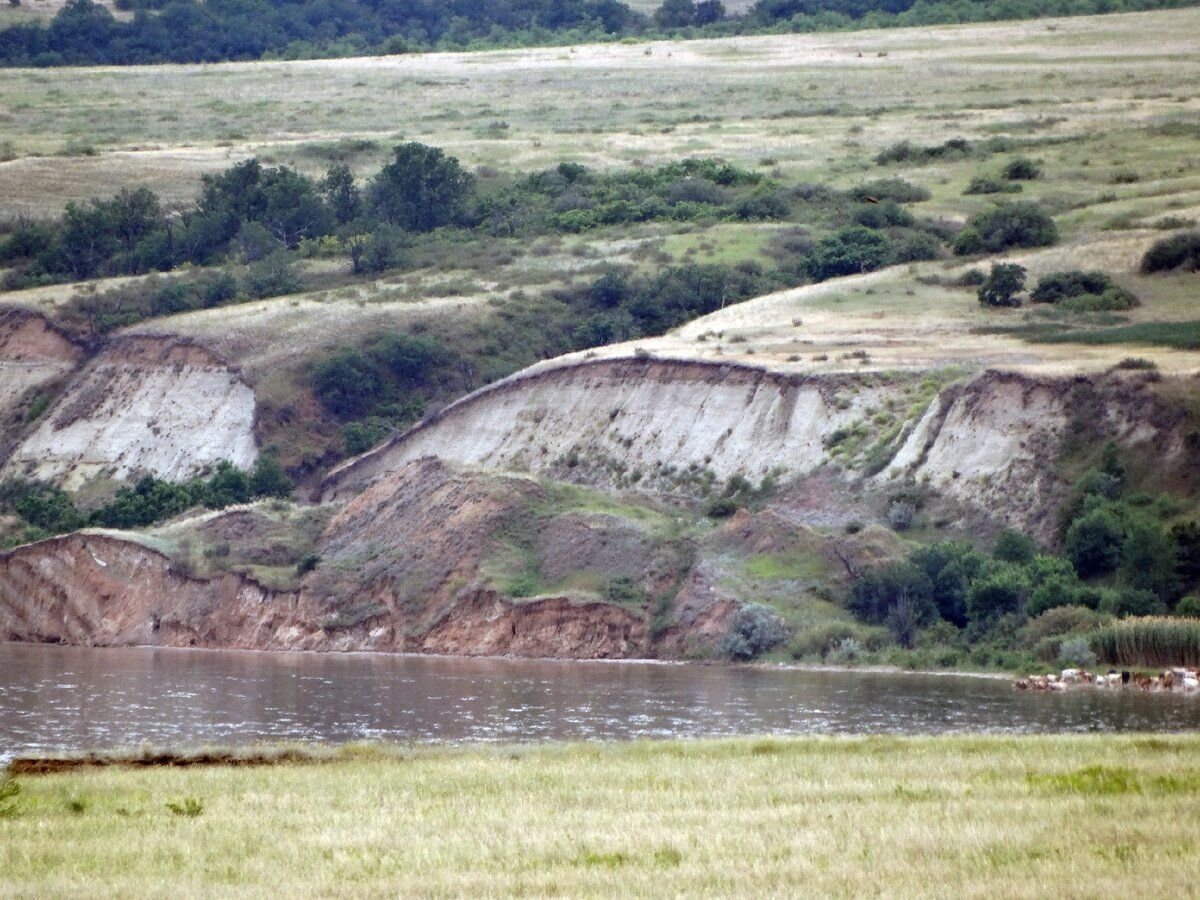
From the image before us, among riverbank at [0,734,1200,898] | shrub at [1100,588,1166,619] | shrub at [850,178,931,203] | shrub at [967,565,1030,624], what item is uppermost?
riverbank at [0,734,1200,898]

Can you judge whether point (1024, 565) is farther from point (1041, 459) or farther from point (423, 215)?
point (423, 215)

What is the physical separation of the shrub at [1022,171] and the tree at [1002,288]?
2414cm

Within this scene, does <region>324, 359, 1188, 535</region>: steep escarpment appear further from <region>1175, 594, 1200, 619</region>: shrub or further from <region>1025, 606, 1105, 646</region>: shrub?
<region>1175, 594, 1200, 619</region>: shrub

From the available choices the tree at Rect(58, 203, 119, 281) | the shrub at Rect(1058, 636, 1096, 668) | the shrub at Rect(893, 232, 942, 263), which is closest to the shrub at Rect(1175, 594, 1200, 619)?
the shrub at Rect(1058, 636, 1096, 668)

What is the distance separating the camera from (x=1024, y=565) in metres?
45.4

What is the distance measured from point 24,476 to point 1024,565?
37.5 meters

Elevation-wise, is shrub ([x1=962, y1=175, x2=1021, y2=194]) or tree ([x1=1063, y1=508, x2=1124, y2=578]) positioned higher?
tree ([x1=1063, y1=508, x2=1124, y2=578])

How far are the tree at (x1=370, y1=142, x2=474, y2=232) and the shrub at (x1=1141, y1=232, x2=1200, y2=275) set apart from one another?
37.2 metres

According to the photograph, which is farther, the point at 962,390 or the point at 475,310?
the point at 475,310

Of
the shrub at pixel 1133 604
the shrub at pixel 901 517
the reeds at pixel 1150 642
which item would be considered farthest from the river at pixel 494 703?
Result: the shrub at pixel 901 517

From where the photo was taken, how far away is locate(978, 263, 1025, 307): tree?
214 feet

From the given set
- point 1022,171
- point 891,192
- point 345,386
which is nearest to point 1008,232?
point 891,192

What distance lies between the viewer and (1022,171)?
293 ft

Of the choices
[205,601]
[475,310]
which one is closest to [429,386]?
[475,310]
